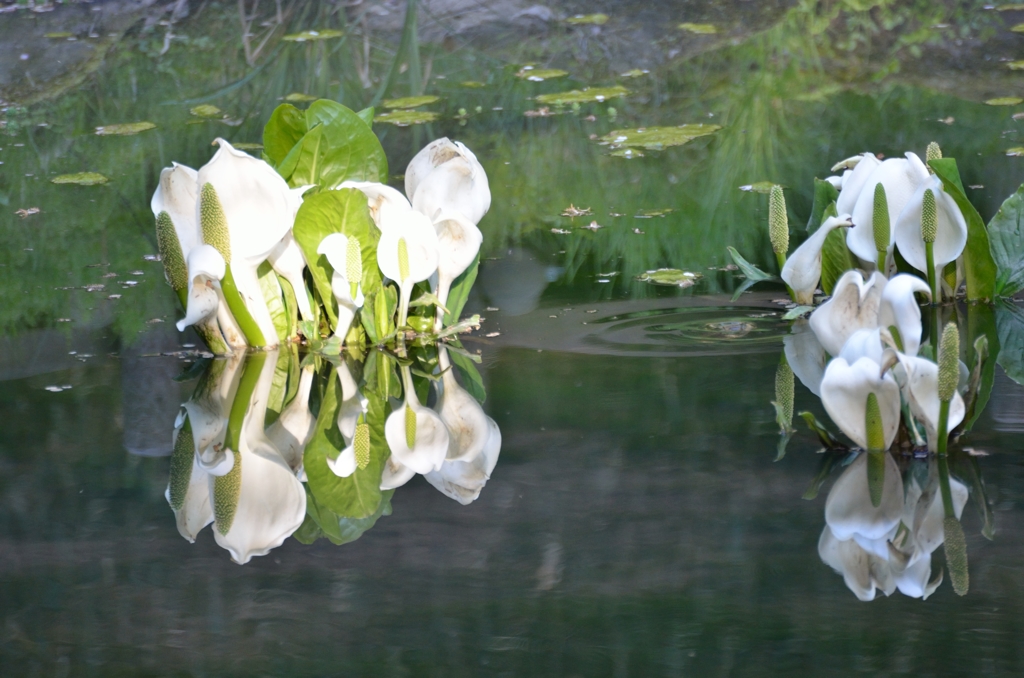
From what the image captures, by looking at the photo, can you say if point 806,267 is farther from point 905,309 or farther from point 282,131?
point 282,131

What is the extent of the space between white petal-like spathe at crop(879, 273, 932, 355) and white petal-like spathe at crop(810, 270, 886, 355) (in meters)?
0.12

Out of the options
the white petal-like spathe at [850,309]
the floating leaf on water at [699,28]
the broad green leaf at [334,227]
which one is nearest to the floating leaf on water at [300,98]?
the floating leaf on water at [699,28]

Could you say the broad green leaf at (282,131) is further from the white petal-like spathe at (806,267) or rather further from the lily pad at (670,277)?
the white petal-like spathe at (806,267)

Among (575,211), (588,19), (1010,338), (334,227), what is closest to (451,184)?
(334,227)

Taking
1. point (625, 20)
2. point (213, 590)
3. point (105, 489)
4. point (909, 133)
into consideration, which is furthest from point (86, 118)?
point (213, 590)

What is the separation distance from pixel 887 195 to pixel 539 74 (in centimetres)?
335

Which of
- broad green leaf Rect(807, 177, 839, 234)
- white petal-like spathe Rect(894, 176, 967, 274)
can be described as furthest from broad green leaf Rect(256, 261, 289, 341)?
white petal-like spathe Rect(894, 176, 967, 274)

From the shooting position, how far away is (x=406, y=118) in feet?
16.2

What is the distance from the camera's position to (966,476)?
1776mm

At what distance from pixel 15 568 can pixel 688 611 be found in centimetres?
92

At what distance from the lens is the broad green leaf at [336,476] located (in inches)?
73.0

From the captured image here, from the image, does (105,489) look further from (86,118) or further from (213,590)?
(86,118)

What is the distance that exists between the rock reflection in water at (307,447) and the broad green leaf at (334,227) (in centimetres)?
17

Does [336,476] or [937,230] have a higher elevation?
[937,230]
